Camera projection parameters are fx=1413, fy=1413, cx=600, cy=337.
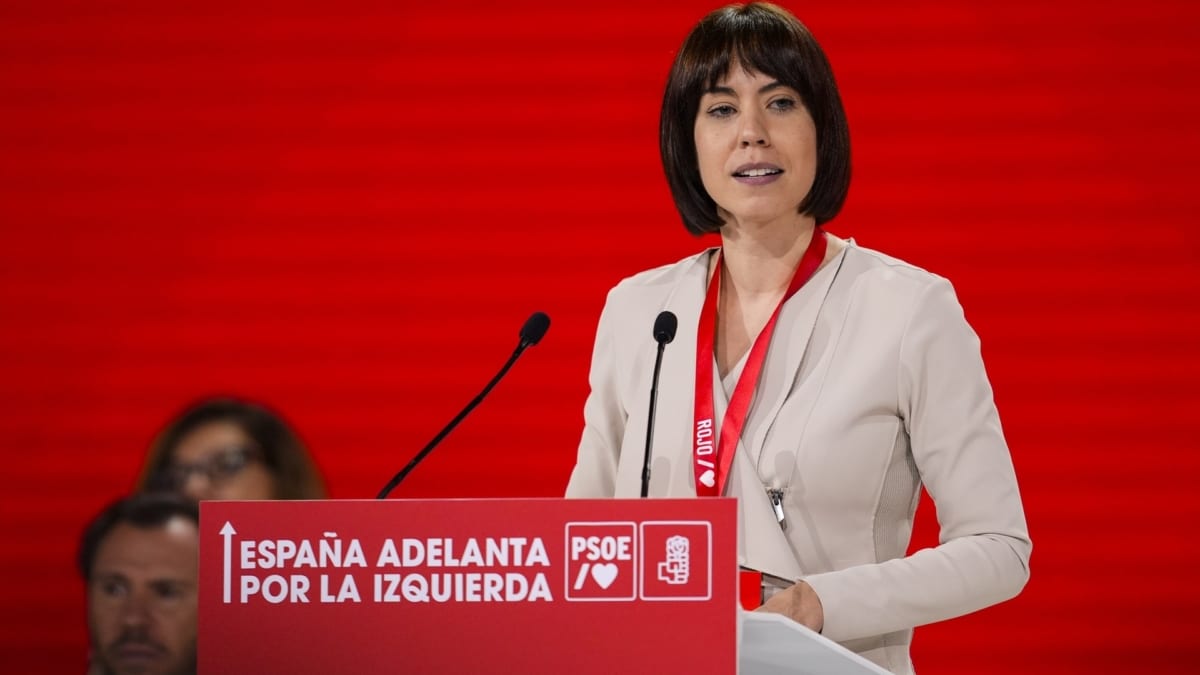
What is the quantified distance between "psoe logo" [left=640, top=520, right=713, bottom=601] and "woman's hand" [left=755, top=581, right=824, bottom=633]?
35cm

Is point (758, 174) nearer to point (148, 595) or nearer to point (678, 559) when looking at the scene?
point (678, 559)

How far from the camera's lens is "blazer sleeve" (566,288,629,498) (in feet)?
7.19

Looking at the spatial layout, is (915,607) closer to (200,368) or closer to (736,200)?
(736,200)

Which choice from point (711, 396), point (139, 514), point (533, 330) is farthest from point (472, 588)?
point (139, 514)

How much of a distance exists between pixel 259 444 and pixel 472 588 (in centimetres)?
204

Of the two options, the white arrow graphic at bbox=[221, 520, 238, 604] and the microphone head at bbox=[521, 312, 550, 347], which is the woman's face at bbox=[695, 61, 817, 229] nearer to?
the microphone head at bbox=[521, 312, 550, 347]

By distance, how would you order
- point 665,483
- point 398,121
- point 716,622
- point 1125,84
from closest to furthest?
1. point 716,622
2. point 665,483
3. point 1125,84
4. point 398,121

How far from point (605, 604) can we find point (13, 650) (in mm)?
2872

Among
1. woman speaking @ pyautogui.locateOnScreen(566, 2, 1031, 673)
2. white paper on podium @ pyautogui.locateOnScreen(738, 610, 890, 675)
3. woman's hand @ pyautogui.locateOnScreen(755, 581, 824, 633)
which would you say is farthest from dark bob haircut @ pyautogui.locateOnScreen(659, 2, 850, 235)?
white paper on podium @ pyautogui.locateOnScreen(738, 610, 890, 675)

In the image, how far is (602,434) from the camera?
7.20 feet

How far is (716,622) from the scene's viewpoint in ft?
4.39

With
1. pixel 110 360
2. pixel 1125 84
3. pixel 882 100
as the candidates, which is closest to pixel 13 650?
pixel 110 360

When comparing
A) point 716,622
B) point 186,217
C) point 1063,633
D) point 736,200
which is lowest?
point 716,622

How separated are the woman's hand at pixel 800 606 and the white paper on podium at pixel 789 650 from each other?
0.25m
